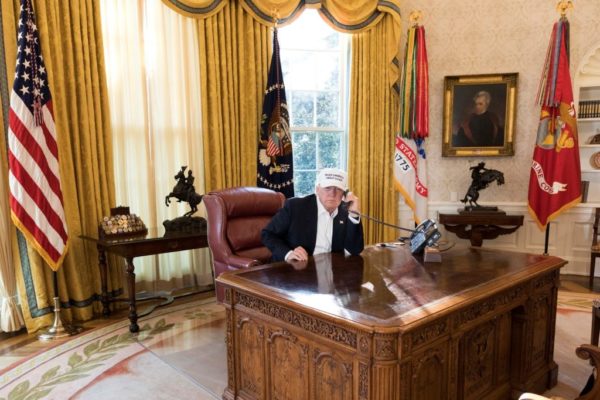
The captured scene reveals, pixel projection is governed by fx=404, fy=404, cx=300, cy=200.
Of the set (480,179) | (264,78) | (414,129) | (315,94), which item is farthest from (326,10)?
(480,179)

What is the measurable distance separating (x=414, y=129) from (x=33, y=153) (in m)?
3.69

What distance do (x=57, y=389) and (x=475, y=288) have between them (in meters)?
2.33

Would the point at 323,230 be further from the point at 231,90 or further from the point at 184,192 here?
the point at 231,90

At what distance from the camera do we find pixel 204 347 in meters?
2.87

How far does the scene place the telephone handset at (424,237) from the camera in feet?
7.48

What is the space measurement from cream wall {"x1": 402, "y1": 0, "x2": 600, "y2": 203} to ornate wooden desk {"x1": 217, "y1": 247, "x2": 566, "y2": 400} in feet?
9.09

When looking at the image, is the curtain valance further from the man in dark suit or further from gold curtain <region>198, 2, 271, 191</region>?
the man in dark suit

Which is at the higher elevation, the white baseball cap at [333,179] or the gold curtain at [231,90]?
the gold curtain at [231,90]

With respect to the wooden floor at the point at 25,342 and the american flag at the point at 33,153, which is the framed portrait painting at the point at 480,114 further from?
the american flag at the point at 33,153

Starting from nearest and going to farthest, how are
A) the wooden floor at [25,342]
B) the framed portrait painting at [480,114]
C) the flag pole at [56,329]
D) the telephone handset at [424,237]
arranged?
the telephone handset at [424,237] → the wooden floor at [25,342] → the flag pole at [56,329] → the framed portrait painting at [480,114]

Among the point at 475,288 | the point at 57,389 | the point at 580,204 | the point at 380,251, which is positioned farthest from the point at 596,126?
the point at 57,389

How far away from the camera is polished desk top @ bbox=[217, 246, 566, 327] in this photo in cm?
148

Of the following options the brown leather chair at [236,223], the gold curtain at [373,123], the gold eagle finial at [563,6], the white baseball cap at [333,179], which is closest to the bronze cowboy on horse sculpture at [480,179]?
the gold curtain at [373,123]

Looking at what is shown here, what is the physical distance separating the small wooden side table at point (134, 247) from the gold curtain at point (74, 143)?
0.16 metres
